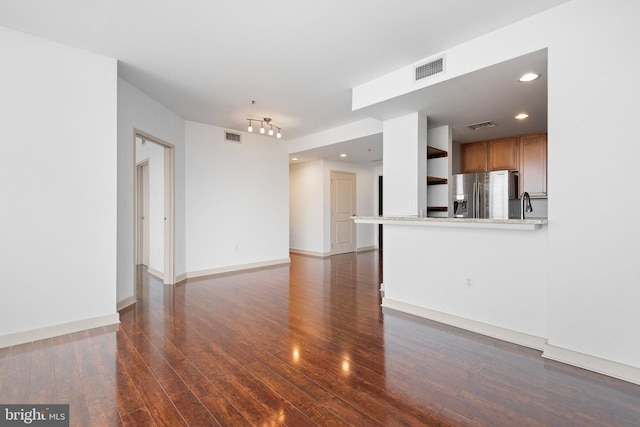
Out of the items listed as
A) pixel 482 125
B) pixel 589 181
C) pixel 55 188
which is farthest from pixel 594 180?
pixel 55 188

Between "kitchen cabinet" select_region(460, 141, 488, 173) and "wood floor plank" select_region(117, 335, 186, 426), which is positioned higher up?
"kitchen cabinet" select_region(460, 141, 488, 173)

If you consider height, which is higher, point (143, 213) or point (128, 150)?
point (128, 150)

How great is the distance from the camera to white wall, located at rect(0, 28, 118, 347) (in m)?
2.64

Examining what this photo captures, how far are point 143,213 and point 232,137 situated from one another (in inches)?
95.9

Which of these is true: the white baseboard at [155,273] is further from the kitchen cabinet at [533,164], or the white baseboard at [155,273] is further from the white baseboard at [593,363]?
the kitchen cabinet at [533,164]

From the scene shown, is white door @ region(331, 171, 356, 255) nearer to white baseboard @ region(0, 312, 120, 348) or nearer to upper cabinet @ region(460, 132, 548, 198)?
upper cabinet @ region(460, 132, 548, 198)

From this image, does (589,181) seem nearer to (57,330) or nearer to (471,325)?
(471,325)

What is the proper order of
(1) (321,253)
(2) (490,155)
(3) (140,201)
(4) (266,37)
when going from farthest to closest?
1. (1) (321,253)
2. (3) (140,201)
3. (2) (490,155)
4. (4) (266,37)

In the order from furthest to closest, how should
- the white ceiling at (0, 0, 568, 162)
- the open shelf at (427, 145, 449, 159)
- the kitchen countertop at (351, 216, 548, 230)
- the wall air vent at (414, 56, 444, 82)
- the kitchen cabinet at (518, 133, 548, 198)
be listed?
the kitchen cabinet at (518, 133, 548, 198)
the open shelf at (427, 145, 449, 159)
the wall air vent at (414, 56, 444, 82)
the kitchen countertop at (351, 216, 548, 230)
the white ceiling at (0, 0, 568, 162)

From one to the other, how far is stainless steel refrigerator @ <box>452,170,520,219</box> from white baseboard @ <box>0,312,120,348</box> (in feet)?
16.7

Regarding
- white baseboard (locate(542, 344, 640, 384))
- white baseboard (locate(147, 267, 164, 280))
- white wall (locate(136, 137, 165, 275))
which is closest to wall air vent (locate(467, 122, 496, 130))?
white baseboard (locate(542, 344, 640, 384))

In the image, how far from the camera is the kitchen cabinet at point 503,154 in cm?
536

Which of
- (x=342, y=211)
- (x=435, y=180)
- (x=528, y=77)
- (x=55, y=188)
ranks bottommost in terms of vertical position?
(x=342, y=211)

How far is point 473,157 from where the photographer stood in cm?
589
